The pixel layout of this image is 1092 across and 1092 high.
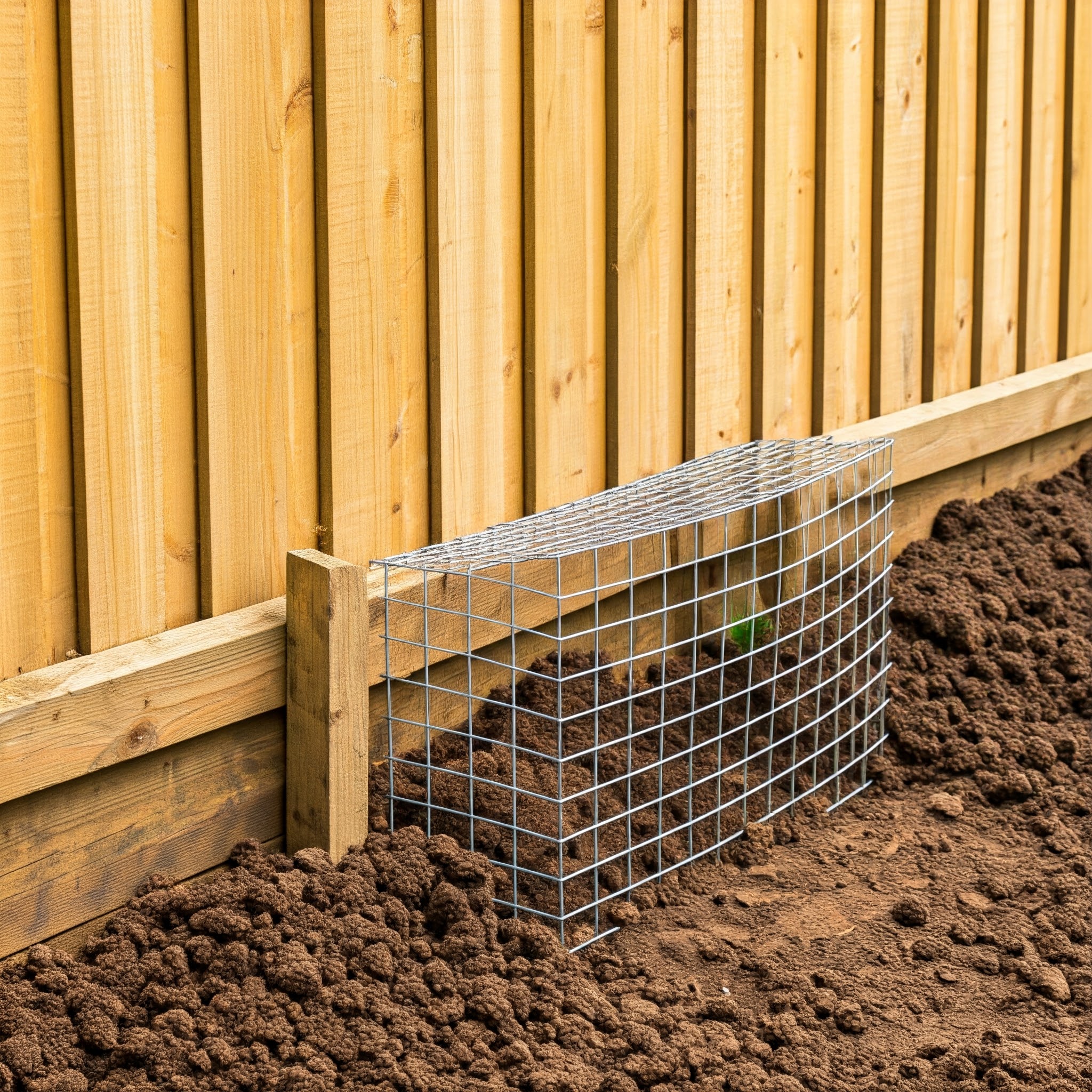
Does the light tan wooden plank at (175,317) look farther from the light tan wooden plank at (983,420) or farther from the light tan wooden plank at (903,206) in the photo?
the light tan wooden plank at (903,206)

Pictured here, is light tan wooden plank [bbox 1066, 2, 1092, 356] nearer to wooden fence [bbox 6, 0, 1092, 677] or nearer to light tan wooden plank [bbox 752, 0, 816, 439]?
wooden fence [bbox 6, 0, 1092, 677]

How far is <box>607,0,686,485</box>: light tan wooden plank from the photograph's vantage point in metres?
3.57

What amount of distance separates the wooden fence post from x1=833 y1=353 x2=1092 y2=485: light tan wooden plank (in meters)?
1.90

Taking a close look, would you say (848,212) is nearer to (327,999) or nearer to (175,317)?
(175,317)

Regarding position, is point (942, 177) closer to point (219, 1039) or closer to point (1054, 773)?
point (1054, 773)

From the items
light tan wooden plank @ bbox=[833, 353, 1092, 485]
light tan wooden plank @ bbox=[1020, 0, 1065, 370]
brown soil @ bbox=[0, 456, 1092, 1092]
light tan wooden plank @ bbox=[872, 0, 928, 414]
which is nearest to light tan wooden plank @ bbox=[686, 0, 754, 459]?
light tan wooden plank @ bbox=[833, 353, 1092, 485]

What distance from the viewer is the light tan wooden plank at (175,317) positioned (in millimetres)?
2646

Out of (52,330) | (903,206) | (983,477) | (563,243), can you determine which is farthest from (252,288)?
(983,477)

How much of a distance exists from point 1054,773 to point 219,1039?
7.04 ft

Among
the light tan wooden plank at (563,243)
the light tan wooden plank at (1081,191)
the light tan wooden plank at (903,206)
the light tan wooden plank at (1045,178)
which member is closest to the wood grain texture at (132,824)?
the light tan wooden plank at (563,243)

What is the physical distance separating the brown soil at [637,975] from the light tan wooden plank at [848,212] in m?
1.28

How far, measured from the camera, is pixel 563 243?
3461 mm

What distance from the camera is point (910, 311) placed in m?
4.75

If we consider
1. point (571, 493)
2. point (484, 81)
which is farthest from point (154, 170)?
point (571, 493)
